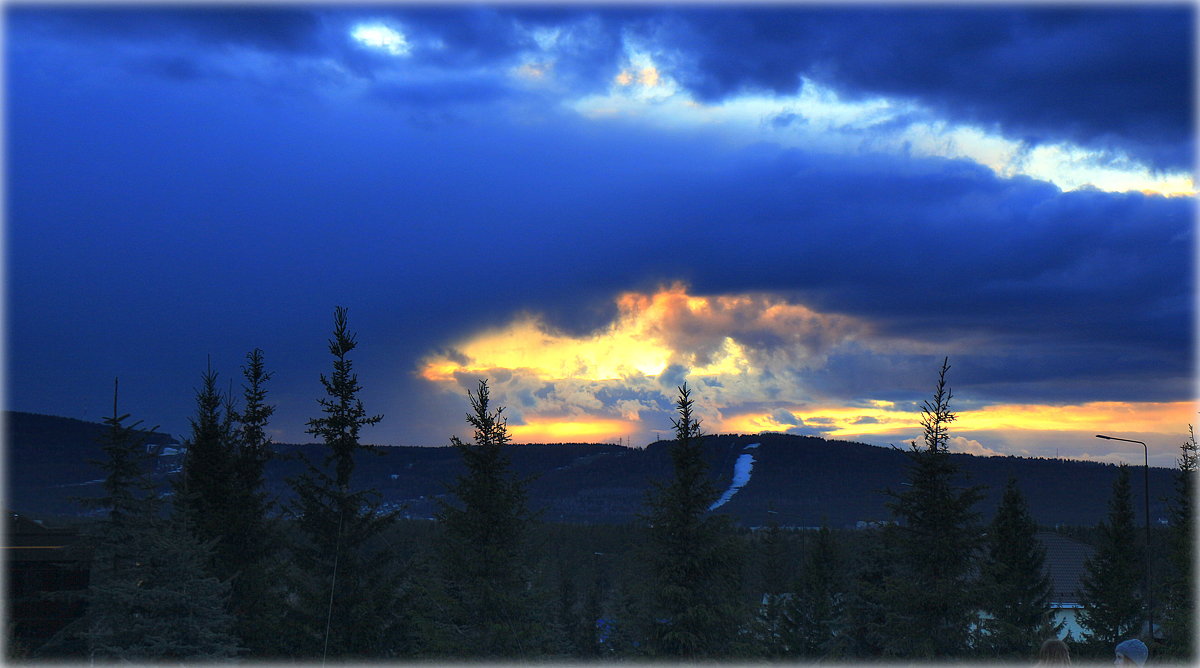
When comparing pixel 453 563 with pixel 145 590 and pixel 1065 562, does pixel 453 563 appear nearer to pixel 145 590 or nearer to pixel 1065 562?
A: pixel 145 590

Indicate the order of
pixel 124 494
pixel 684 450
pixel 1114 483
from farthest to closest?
pixel 1114 483 → pixel 684 450 → pixel 124 494

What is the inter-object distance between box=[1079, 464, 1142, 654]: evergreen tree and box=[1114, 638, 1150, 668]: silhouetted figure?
47414mm

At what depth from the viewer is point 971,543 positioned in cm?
2600

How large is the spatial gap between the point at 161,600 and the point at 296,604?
7414 mm

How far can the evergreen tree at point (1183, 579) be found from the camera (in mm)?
32969

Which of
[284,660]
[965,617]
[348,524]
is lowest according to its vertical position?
[284,660]

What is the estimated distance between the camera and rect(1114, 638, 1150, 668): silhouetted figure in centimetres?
925

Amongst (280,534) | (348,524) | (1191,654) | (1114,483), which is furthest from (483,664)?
(1114,483)

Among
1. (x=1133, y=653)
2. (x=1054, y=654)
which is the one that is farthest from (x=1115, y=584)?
(x=1054, y=654)

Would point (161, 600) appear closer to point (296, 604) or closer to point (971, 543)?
point (296, 604)

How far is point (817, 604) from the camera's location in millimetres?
56344

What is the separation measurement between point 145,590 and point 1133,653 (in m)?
19.3

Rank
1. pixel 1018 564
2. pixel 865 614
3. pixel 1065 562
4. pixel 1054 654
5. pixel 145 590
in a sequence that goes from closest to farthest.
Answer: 1. pixel 1054 654
2. pixel 145 590
3. pixel 865 614
4. pixel 1018 564
5. pixel 1065 562

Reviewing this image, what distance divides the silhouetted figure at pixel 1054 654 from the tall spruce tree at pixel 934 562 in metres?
17.6
